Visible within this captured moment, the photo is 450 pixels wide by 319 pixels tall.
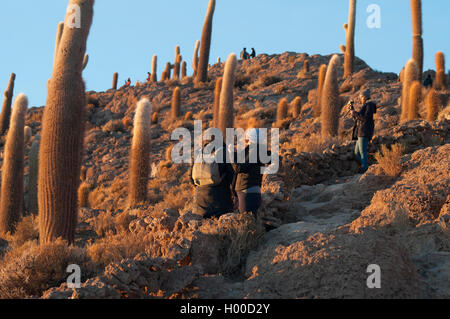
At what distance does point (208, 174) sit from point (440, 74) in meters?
20.4

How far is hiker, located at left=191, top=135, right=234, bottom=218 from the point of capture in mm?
6281

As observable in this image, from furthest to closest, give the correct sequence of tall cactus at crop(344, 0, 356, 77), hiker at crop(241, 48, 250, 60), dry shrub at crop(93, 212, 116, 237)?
1. hiker at crop(241, 48, 250, 60)
2. tall cactus at crop(344, 0, 356, 77)
3. dry shrub at crop(93, 212, 116, 237)

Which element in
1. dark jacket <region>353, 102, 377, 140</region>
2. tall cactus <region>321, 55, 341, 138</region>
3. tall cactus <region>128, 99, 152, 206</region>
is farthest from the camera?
tall cactus <region>321, 55, 341, 138</region>

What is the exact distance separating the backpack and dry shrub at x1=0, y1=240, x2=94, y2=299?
1930 millimetres

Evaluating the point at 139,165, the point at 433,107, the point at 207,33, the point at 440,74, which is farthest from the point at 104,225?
the point at 207,33

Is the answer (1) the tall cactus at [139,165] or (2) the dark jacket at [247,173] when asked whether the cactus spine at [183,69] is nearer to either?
(1) the tall cactus at [139,165]

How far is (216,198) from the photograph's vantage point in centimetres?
654

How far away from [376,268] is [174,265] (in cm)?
197

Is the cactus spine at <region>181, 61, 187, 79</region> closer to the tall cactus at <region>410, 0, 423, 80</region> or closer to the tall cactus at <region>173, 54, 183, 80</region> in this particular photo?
the tall cactus at <region>173, 54, 183, 80</region>

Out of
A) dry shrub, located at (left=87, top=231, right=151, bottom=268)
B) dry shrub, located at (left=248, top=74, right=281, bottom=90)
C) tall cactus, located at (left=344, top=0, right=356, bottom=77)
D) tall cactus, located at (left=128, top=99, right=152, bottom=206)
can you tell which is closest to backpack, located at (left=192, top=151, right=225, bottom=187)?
dry shrub, located at (left=87, top=231, right=151, bottom=268)

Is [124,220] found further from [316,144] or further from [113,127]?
[113,127]

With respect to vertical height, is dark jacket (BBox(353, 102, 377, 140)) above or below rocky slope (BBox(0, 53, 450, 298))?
above
